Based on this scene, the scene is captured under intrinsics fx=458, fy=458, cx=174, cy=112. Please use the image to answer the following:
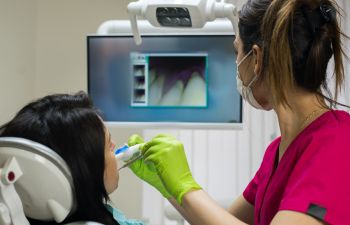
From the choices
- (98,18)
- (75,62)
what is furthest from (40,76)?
(98,18)

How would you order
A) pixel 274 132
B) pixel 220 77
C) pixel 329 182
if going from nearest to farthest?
pixel 329 182, pixel 220 77, pixel 274 132

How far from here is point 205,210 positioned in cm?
116

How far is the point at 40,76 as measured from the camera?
2.79 m

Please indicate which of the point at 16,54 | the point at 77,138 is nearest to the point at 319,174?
the point at 77,138

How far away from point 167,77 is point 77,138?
Result: 2.80 feet

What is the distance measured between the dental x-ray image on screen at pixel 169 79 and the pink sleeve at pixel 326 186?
2.83ft

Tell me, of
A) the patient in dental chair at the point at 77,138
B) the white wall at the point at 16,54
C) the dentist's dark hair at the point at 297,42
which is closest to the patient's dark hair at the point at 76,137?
the patient in dental chair at the point at 77,138

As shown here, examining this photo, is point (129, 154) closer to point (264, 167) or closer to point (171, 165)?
point (171, 165)

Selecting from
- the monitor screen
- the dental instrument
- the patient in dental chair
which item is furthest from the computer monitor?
the patient in dental chair

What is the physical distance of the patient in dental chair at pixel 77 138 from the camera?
1059 millimetres

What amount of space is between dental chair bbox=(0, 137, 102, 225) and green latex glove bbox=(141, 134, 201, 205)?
43 cm

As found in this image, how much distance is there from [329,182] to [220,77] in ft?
2.96

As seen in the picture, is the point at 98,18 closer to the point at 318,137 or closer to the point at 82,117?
the point at 82,117

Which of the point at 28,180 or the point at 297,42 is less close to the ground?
the point at 297,42
